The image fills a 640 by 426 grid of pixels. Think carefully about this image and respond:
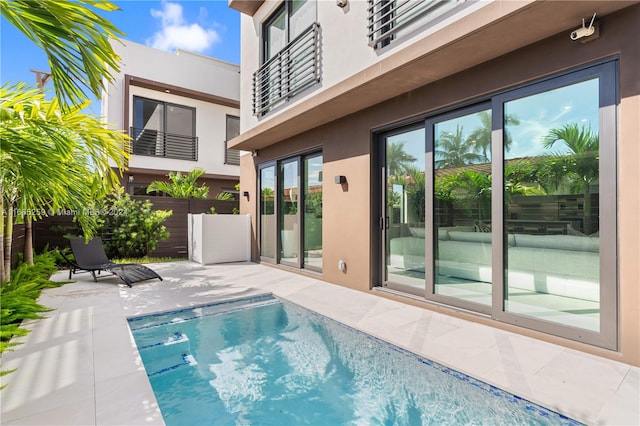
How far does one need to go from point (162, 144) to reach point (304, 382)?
1485 cm

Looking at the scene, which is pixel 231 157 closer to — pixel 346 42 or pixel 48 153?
pixel 346 42

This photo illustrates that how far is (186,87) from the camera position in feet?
52.5

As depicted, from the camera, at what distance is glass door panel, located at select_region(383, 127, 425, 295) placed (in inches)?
226

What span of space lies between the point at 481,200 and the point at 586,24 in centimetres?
229

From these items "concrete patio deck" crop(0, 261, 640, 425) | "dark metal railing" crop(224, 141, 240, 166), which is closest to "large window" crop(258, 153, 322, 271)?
"concrete patio deck" crop(0, 261, 640, 425)

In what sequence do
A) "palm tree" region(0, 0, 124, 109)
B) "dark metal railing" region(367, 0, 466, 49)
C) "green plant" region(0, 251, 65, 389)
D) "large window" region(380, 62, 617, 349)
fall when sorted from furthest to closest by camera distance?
1. "dark metal railing" region(367, 0, 466, 49)
2. "green plant" region(0, 251, 65, 389)
3. "large window" region(380, 62, 617, 349)
4. "palm tree" region(0, 0, 124, 109)

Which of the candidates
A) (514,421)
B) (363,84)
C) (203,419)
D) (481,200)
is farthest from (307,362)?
(363,84)

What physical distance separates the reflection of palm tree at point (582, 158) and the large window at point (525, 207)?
1 cm

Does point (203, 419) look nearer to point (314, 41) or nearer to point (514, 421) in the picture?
point (514, 421)

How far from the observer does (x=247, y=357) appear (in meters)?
3.97

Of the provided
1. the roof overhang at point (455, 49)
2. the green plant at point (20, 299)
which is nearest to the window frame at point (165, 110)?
the green plant at point (20, 299)

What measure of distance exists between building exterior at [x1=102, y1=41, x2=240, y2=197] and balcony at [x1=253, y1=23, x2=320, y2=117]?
305 inches

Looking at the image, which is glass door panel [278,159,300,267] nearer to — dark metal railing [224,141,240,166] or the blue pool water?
the blue pool water

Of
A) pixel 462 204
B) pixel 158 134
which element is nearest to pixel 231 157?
pixel 158 134
